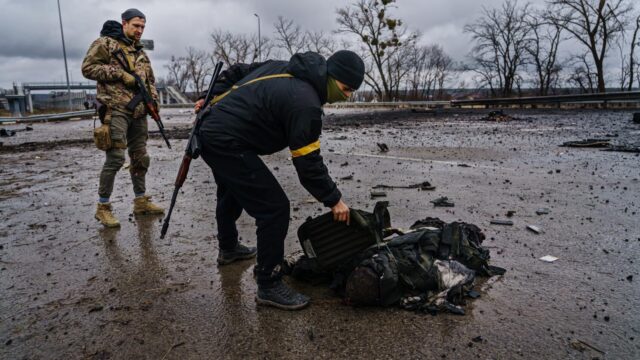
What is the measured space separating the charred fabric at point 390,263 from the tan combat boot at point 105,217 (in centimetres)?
232

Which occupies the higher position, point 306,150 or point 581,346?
point 306,150

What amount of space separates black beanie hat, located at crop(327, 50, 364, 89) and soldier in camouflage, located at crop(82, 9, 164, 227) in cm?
280

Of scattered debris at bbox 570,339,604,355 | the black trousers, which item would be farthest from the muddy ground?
the black trousers

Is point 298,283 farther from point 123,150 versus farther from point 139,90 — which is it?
point 139,90

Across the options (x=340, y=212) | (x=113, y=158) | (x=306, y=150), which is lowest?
(x=340, y=212)

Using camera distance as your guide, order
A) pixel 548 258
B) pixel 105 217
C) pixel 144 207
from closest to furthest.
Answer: pixel 548 258 < pixel 105 217 < pixel 144 207

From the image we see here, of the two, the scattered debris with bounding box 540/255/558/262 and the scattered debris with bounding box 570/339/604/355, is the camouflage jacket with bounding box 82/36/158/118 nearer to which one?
the scattered debris with bounding box 540/255/558/262

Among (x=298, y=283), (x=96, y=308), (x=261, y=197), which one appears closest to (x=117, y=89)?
(x=96, y=308)

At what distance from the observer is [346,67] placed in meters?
2.74

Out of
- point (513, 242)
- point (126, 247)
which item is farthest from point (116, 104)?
point (513, 242)

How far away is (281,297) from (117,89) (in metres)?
3.04

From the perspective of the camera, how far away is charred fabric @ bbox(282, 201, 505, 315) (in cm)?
281

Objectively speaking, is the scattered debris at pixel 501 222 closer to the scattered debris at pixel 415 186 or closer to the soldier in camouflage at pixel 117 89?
the scattered debris at pixel 415 186

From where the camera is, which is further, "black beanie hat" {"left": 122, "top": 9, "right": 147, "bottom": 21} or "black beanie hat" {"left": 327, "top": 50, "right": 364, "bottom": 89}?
"black beanie hat" {"left": 122, "top": 9, "right": 147, "bottom": 21}
